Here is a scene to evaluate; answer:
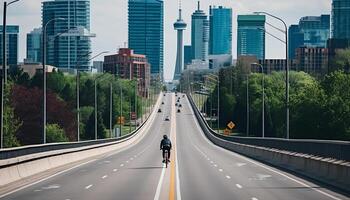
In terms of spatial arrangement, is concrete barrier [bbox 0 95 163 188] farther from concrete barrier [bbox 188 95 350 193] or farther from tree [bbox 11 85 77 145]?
tree [bbox 11 85 77 145]

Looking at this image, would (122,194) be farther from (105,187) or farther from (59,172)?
(59,172)

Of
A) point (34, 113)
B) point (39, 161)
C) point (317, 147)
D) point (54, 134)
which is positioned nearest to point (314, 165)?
point (317, 147)

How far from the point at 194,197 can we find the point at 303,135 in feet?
239

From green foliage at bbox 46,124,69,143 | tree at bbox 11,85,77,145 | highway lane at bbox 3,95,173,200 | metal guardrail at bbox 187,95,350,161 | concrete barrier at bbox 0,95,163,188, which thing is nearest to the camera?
highway lane at bbox 3,95,173,200

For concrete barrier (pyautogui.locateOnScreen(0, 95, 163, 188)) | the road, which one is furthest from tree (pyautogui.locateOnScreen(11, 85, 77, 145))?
the road

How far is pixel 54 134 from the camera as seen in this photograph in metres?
118

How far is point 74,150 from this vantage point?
59.8 m

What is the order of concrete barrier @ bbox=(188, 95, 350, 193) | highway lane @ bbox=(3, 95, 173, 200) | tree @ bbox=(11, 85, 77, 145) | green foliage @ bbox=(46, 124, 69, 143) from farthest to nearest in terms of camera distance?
tree @ bbox=(11, 85, 77, 145)
green foliage @ bbox=(46, 124, 69, 143)
concrete barrier @ bbox=(188, 95, 350, 193)
highway lane @ bbox=(3, 95, 173, 200)

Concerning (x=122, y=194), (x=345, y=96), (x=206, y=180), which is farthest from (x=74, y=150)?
(x=345, y=96)

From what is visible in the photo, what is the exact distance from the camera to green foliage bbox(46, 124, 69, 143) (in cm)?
A: 11669

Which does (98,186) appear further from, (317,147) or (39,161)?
(317,147)

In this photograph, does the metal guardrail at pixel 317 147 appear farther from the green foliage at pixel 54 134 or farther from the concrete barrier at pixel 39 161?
the green foliage at pixel 54 134

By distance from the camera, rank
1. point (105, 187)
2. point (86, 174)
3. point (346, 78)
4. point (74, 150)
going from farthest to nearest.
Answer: point (346, 78)
point (74, 150)
point (86, 174)
point (105, 187)

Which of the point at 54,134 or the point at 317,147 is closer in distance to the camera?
the point at 317,147
